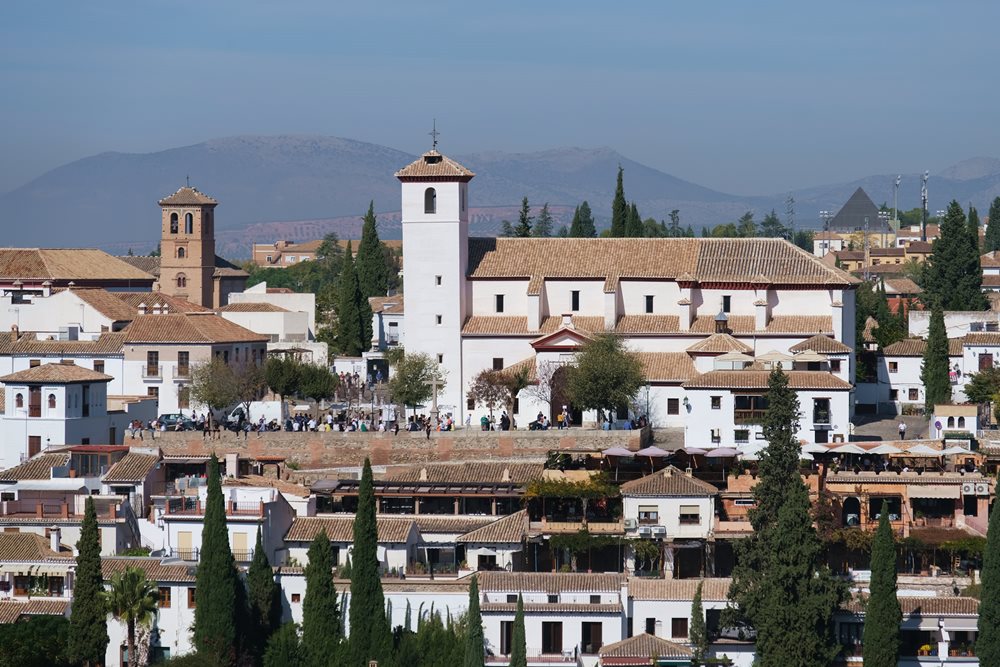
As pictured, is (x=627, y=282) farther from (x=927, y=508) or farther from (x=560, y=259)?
(x=927, y=508)

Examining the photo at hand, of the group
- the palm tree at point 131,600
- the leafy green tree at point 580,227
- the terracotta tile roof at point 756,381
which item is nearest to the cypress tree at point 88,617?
the palm tree at point 131,600

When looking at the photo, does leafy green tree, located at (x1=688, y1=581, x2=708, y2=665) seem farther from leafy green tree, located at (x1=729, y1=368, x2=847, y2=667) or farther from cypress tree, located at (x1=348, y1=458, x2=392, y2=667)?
cypress tree, located at (x1=348, y1=458, x2=392, y2=667)

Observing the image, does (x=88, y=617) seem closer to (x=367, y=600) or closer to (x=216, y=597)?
(x=216, y=597)

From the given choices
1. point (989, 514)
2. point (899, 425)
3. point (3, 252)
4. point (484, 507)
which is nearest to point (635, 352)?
point (899, 425)

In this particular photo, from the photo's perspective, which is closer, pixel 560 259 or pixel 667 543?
pixel 667 543

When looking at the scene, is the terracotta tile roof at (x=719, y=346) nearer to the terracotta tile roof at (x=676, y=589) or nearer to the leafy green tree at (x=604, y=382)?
the leafy green tree at (x=604, y=382)

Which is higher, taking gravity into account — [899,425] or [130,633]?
[899,425]

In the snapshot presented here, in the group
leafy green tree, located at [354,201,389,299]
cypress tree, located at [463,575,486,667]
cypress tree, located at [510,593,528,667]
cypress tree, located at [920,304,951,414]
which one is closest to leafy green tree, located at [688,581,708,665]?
cypress tree, located at [510,593,528,667]
